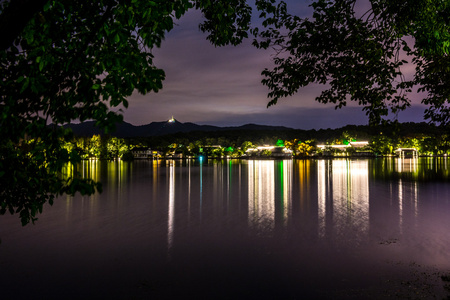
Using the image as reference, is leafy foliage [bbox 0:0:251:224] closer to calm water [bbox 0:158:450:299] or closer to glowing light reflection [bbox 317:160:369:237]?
calm water [bbox 0:158:450:299]

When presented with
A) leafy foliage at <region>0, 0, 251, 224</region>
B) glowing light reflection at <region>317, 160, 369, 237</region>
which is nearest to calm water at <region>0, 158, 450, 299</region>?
glowing light reflection at <region>317, 160, 369, 237</region>

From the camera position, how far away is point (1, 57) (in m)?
4.12

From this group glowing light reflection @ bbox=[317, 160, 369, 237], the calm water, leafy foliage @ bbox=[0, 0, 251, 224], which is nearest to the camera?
Result: leafy foliage @ bbox=[0, 0, 251, 224]

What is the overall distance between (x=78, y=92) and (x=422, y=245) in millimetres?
12262

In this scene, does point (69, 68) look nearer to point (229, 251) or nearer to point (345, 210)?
point (229, 251)

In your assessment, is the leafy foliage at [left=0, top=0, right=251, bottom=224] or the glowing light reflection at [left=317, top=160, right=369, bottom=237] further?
the glowing light reflection at [left=317, top=160, right=369, bottom=237]

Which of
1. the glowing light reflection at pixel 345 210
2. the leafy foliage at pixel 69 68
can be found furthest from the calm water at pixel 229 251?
the leafy foliage at pixel 69 68

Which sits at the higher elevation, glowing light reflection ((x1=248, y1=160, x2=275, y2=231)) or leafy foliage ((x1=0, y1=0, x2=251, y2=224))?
leafy foliage ((x1=0, y1=0, x2=251, y2=224))

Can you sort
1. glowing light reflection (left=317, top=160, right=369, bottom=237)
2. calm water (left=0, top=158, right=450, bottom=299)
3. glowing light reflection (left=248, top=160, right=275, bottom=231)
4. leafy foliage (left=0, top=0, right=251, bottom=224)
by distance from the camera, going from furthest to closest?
glowing light reflection (left=248, top=160, right=275, bottom=231)
glowing light reflection (left=317, top=160, right=369, bottom=237)
calm water (left=0, top=158, right=450, bottom=299)
leafy foliage (left=0, top=0, right=251, bottom=224)

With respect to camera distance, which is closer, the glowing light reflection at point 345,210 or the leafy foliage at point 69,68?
the leafy foliage at point 69,68

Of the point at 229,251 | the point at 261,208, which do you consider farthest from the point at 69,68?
the point at 261,208

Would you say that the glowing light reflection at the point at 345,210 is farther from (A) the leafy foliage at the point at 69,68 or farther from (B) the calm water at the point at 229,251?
(A) the leafy foliage at the point at 69,68

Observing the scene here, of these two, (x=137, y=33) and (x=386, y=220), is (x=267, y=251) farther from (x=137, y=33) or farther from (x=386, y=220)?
(x=137, y=33)

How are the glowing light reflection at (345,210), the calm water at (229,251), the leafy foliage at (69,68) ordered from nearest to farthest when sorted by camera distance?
1. the leafy foliage at (69,68)
2. the calm water at (229,251)
3. the glowing light reflection at (345,210)
